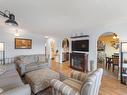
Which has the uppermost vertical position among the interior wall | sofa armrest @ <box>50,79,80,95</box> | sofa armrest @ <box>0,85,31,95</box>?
the interior wall

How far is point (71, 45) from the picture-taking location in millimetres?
6281

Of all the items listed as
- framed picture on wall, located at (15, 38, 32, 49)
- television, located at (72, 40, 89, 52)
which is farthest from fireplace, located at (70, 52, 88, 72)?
framed picture on wall, located at (15, 38, 32, 49)

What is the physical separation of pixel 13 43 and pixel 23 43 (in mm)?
527

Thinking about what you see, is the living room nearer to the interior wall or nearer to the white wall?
the white wall

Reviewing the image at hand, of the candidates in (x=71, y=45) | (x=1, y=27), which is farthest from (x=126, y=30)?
(x=1, y=27)

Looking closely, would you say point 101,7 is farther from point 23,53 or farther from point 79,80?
point 23,53

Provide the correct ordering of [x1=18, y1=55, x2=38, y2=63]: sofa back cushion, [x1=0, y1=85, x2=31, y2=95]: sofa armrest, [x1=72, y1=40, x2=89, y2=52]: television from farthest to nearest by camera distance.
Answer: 1. [x1=72, y1=40, x2=89, y2=52]: television
2. [x1=18, y1=55, x2=38, y2=63]: sofa back cushion
3. [x1=0, y1=85, x2=31, y2=95]: sofa armrest

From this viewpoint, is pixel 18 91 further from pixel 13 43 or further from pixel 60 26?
pixel 13 43

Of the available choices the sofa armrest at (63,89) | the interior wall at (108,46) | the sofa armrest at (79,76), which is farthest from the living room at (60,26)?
the interior wall at (108,46)

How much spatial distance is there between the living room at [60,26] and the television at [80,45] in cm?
11

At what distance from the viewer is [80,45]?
5648mm

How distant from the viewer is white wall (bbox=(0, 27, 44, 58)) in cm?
524

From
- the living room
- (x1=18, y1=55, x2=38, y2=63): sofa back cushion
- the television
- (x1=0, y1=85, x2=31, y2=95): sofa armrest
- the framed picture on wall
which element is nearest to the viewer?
(x1=0, y1=85, x2=31, y2=95): sofa armrest

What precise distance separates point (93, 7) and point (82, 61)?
330 cm
